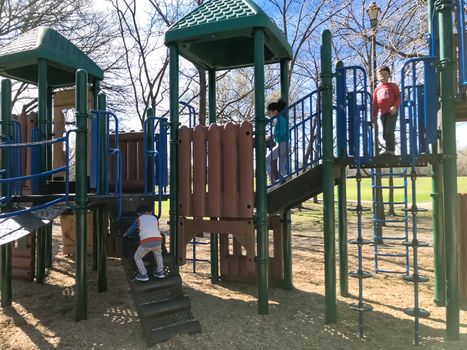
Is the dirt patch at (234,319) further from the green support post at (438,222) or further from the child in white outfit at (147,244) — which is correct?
the child in white outfit at (147,244)

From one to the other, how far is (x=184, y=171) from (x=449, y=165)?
3170mm

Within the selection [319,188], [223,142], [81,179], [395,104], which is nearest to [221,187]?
[223,142]

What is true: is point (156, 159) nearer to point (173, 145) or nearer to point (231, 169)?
point (173, 145)

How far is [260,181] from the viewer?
512 centimetres

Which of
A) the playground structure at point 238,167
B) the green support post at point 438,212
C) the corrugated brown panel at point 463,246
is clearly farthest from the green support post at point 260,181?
the corrugated brown panel at point 463,246

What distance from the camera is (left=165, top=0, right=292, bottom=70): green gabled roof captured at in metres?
5.08

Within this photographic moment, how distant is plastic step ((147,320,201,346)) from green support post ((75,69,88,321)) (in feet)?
3.85

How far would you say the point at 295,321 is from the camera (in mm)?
4895

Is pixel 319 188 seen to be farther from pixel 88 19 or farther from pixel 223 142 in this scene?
pixel 88 19

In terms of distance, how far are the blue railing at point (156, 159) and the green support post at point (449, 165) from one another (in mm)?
3380

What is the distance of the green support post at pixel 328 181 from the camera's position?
4.75 metres

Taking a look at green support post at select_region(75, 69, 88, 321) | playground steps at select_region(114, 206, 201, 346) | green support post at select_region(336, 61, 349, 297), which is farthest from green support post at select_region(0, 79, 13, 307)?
green support post at select_region(336, 61, 349, 297)

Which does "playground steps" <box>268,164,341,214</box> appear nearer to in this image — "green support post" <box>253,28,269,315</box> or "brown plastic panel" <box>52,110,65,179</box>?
"green support post" <box>253,28,269,315</box>

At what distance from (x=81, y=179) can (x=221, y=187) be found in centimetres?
170
